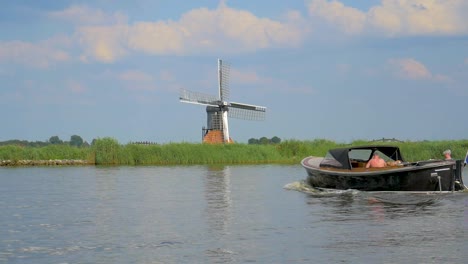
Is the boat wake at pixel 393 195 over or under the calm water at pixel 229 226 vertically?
over

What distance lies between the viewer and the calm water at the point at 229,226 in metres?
13.3

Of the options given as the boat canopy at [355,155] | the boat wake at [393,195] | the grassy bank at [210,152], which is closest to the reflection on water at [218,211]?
the boat wake at [393,195]

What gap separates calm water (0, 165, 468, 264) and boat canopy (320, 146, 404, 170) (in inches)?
47.5

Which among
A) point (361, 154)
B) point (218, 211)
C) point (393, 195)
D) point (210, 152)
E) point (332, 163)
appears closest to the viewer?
point (218, 211)

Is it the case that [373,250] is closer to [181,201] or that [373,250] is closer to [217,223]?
[217,223]

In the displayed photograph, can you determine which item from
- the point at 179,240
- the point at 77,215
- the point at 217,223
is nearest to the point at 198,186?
the point at 77,215

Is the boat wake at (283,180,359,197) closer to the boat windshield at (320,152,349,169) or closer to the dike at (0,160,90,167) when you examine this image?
the boat windshield at (320,152,349,169)

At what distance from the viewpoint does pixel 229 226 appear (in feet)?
56.3

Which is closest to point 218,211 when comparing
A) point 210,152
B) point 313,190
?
point 313,190

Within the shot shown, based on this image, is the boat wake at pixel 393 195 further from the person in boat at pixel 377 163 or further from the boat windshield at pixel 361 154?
the boat windshield at pixel 361 154

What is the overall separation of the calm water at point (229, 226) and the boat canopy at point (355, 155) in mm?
1207

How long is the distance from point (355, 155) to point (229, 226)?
38.3ft

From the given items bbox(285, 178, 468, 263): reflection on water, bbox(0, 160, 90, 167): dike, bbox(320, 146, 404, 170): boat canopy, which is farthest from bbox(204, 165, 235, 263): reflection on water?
bbox(0, 160, 90, 167): dike

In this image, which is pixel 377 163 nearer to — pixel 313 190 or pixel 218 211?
pixel 313 190
